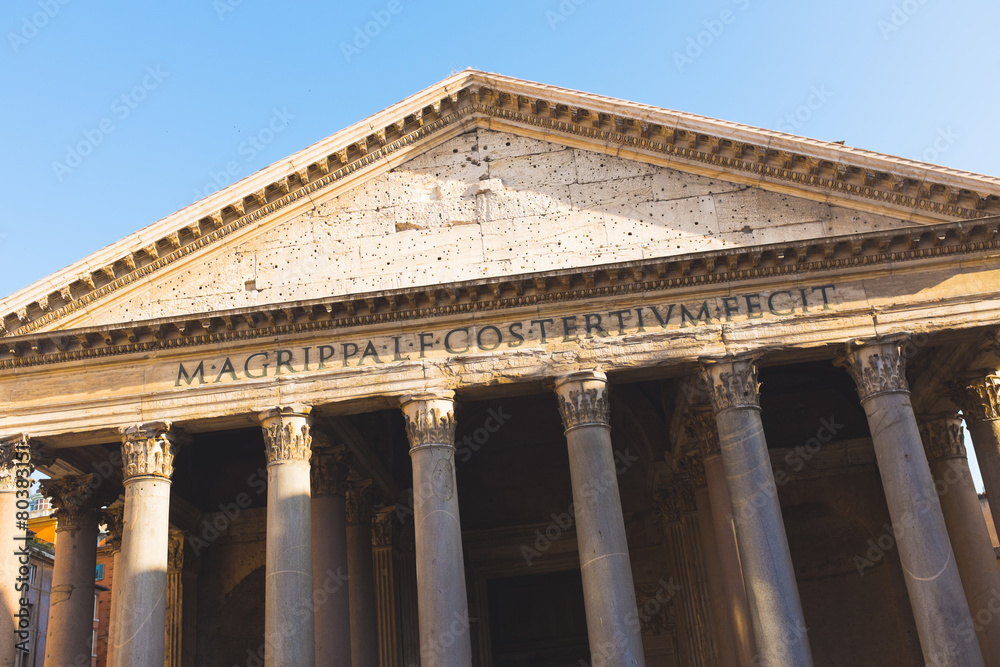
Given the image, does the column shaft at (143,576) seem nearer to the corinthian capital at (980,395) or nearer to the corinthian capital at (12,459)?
the corinthian capital at (12,459)

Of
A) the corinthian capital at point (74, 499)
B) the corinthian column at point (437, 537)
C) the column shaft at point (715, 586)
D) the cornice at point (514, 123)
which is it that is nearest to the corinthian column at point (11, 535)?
the cornice at point (514, 123)

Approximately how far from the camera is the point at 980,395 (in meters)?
14.0

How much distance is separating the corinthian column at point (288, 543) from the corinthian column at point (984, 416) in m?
9.57

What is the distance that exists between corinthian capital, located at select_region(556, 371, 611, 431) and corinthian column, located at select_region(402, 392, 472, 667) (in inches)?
59.7

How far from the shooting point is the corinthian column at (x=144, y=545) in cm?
1187

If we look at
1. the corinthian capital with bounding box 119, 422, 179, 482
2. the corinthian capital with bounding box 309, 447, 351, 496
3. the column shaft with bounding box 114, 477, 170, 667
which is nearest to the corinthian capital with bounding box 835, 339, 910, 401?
the corinthian capital with bounding box 309, 447, 351, 496

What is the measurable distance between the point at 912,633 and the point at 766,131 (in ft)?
30.4

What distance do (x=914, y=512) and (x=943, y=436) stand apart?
425cm

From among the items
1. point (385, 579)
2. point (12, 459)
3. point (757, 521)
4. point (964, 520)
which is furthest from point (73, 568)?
point (964, 520)

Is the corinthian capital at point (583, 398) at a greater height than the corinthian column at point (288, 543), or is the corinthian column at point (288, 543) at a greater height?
the corinthian capital at point (583, 398)

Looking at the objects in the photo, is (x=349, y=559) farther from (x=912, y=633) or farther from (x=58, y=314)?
(x=912, y=633)

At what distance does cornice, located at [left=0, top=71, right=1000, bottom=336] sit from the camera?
1307 centimetres
